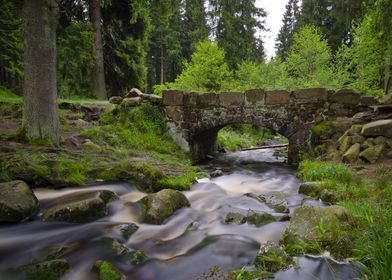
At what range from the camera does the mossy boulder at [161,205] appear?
4750 mm

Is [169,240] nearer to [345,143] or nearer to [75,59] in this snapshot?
[345,143]

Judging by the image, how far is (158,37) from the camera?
34.4m

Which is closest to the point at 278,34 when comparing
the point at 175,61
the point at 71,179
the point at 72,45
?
the point at 175,61

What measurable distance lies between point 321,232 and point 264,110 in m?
6.44

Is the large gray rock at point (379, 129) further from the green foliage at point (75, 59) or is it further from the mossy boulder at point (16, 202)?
the green foliage at point (75, 59)

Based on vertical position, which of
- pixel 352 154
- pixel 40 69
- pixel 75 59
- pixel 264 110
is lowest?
pixel 352 154

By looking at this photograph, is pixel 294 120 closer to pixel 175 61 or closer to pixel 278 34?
pixel 175 61

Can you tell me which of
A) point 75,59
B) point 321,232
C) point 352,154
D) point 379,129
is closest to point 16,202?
point 321,232

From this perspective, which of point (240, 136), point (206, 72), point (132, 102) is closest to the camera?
point (132, 102)

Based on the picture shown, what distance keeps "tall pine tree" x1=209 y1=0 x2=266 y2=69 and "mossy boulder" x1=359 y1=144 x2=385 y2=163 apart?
2066 cm

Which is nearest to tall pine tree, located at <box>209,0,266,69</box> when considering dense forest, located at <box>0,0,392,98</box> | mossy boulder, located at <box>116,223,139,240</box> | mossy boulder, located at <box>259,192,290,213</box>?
dense forest, located at <box>0,0,392,98</box>

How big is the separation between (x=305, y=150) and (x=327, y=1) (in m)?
29.8

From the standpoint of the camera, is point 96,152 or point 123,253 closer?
point 123,253

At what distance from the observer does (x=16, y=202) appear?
14.4 ft
